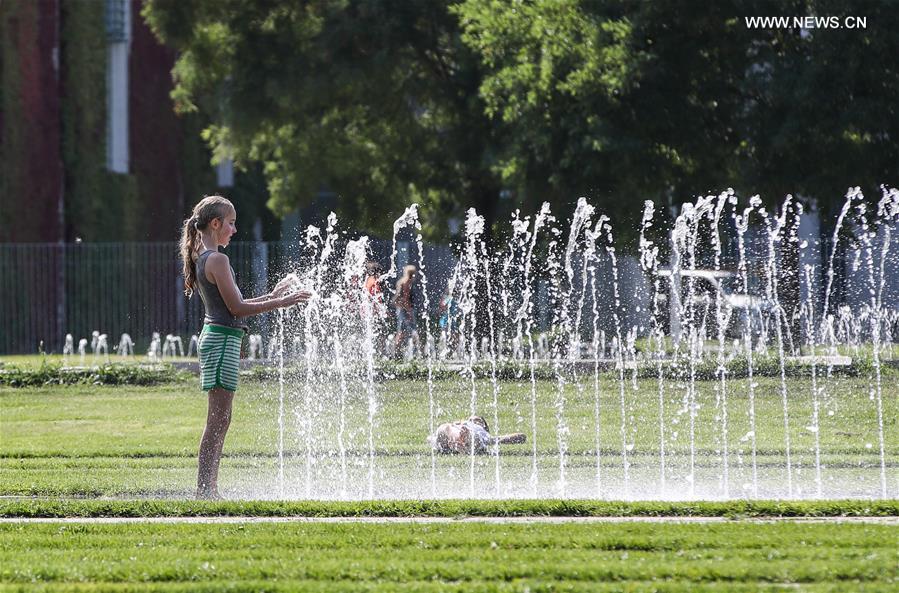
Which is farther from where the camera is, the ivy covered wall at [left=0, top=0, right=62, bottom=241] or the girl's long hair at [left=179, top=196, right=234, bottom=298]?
the ivy covered wall at [left=0, top=0, right=62, bottom=241]

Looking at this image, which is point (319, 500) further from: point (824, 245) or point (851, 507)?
point (824, 245)

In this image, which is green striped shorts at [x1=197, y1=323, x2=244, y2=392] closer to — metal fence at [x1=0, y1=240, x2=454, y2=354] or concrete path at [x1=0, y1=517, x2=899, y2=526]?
concrete path at [x1=0, y1=517, x2=899, y2=526]

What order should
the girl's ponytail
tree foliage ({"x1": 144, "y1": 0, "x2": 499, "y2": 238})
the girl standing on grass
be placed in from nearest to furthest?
the girl standing on grass < the girl's ponytail < tree foliage ({"x1": 144, "y1": 0, "x2": 499, "y2": 238})

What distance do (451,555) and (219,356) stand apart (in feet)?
7.46

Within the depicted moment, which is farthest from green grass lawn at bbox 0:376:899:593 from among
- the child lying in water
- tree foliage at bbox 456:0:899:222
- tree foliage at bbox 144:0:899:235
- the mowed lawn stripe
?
tree foliage at bbox 144:0:899:235

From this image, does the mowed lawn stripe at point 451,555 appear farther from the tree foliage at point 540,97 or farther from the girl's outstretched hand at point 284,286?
the tree foliage at point 540,97

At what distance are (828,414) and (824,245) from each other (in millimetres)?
8890

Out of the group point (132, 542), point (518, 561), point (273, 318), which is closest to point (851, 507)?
point (518, 561)

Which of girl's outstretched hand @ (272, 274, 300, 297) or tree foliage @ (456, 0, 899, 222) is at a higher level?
tree foliage @ (456, 0, 899, 222)

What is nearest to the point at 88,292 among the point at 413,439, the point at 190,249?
the point at 413,439

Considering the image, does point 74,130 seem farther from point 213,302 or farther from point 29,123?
point 213,302

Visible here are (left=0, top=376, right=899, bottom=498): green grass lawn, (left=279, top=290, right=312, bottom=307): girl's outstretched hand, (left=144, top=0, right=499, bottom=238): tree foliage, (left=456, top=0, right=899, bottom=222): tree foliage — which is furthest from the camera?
(left=144, top=0, right=499, bottom=238): tree foliage

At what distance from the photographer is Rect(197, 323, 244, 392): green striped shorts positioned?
8359 mm

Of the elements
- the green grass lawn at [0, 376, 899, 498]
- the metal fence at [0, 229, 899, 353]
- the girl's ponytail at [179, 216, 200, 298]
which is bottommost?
the green grass lawn at [0, 376, 899, 498]
